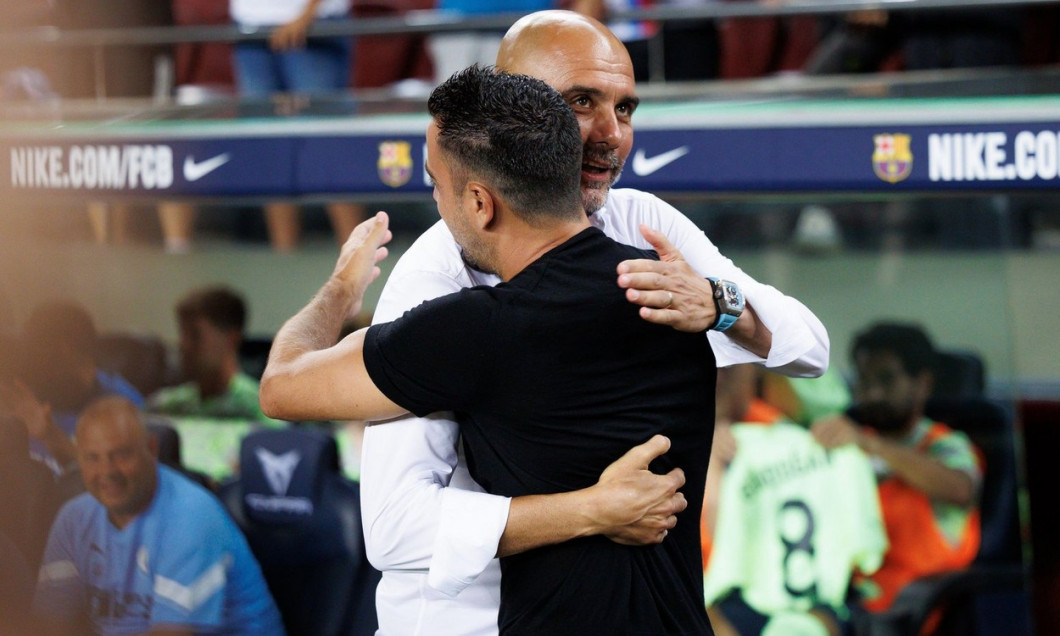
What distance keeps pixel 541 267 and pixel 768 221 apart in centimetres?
359

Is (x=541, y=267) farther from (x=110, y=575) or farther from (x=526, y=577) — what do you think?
(x=110, y=575)

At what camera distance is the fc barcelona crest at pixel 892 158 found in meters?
2.59

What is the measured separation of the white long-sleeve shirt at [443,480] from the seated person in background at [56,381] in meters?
2.00

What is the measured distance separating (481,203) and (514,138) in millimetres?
93

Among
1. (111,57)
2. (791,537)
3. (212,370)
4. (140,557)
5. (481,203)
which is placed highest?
(111,57)

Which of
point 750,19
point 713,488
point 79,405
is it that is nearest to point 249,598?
point 79,405

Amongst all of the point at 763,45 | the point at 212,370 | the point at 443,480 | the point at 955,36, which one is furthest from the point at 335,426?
the point at 443,480

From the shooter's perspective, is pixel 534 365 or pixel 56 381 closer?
pixel 534 365

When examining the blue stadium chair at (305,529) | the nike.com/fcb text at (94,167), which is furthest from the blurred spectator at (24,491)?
the nike.com/fcb text at (94,167)

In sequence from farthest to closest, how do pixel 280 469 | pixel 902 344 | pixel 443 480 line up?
pixel 902 344, pixel 280 469, pixel 443 480

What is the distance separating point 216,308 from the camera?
14.7ft

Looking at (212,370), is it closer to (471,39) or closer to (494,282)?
(471,39)

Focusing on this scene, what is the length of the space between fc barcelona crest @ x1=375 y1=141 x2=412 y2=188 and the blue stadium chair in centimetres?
82

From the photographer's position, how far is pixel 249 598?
294cm
